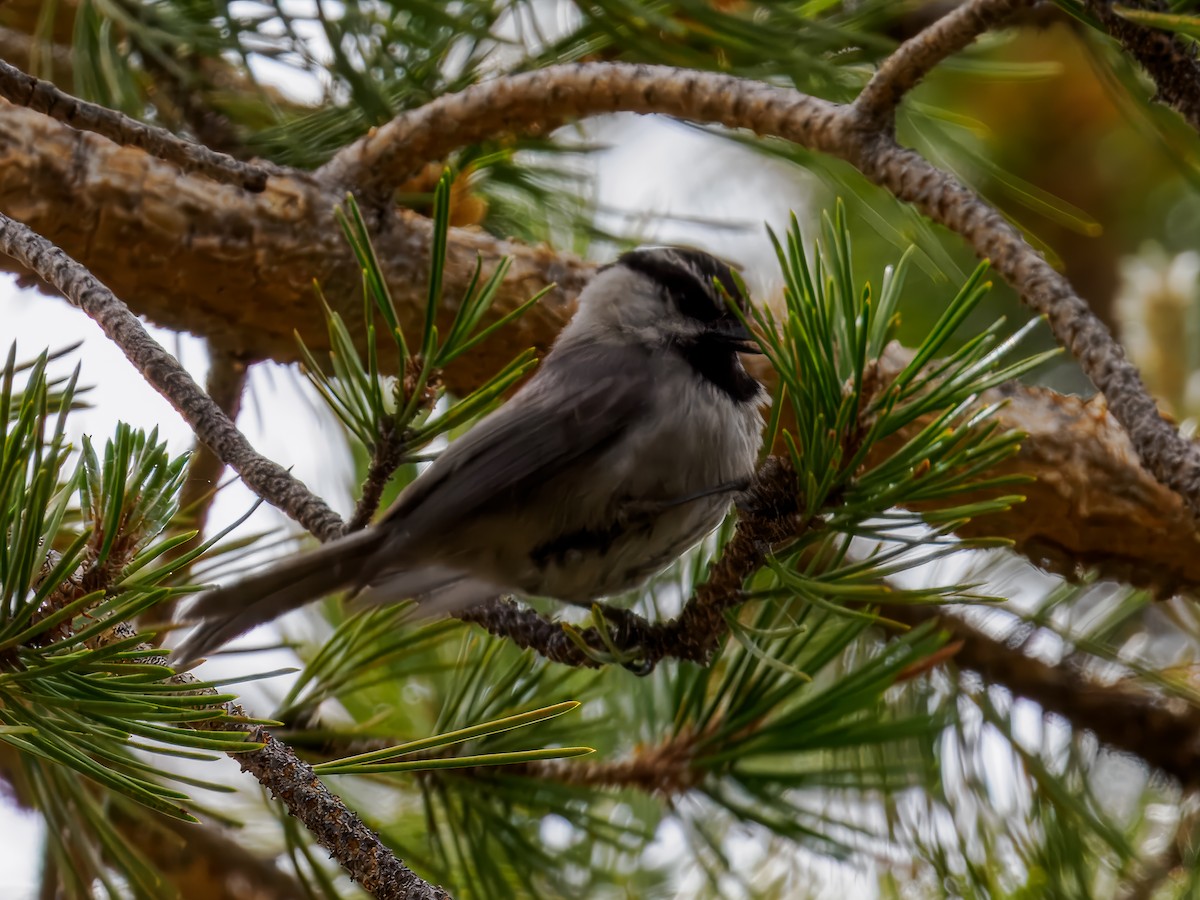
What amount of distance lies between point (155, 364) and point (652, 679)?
1004 mm

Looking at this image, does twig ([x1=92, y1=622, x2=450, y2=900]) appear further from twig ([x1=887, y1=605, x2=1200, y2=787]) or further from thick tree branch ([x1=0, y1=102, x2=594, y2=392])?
twig ([x1=887, y1=605, x2=1200, y2=787])

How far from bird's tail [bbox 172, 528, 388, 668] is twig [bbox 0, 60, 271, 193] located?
1.30ft

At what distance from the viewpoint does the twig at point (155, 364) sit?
110 cm

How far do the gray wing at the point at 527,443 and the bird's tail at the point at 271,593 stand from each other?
0.34 feet

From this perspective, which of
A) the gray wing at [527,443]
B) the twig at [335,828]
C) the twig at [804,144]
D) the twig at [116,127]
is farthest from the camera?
the gray wing at [527,443]

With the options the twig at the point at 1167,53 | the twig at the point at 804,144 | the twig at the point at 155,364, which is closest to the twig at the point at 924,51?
the twig at the point at 804,144

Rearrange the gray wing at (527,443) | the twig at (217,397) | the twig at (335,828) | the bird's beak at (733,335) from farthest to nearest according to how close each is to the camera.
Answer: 1. the twig at (217,397)
2. the bird's beak at (733,335)
3. the gray wing at (527,443)
4. the twig at (335,828)

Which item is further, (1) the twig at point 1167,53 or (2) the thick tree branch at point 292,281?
(2) the thick tree branch at point 292,281

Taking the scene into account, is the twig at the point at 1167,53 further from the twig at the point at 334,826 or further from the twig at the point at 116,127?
the twig at the point at 334,826

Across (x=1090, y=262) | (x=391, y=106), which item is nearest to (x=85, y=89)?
(x=391, y=106)

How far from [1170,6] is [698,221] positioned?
1075mm

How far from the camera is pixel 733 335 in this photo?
1626 mm

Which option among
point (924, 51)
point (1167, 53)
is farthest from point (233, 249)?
point (1167, 53)

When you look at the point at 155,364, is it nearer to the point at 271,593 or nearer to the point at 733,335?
the point at 271,593
